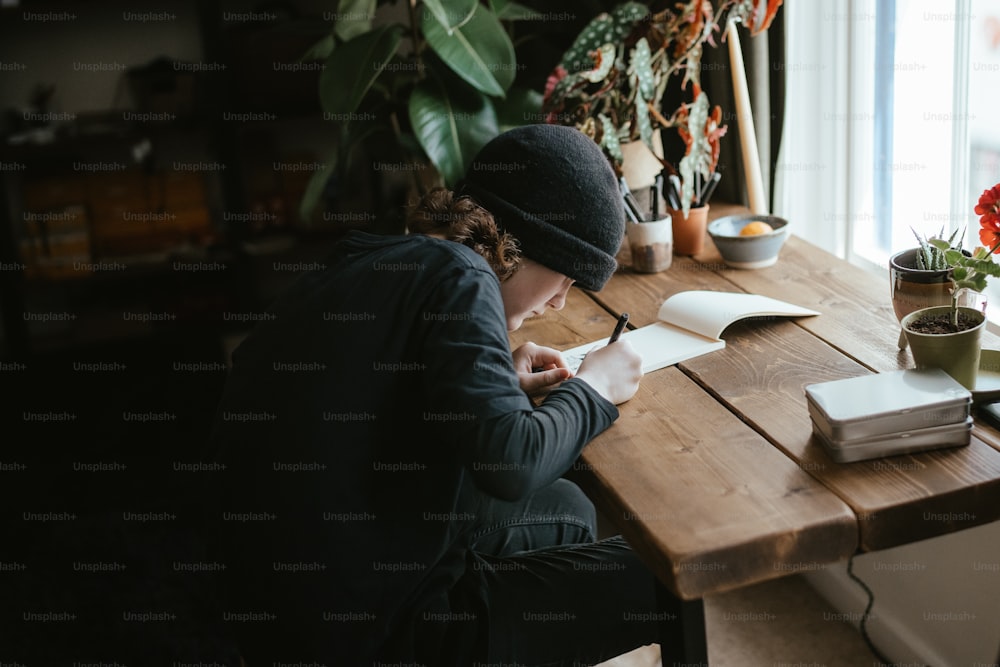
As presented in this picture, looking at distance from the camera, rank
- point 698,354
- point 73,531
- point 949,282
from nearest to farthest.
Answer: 1. point 949,282
2. point 698,354
3. point 73,531

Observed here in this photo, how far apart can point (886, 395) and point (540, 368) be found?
0.55 metres

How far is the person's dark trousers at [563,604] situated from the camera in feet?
4.43

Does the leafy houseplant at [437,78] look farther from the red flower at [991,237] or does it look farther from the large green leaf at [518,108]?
the red flower at [991,237]

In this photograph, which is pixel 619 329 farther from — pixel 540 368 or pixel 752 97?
pixel 752 97

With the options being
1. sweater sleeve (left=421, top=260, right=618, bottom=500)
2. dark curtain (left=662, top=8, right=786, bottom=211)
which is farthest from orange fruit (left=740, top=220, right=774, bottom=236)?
sweater sleeve (left=421, top=260, right=618, bottom=500)

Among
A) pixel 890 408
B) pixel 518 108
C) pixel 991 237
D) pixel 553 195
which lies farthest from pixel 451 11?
pixel 890 408

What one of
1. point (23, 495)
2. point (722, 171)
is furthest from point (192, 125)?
point (722, 171)

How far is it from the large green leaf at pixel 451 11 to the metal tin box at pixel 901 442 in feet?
4.80

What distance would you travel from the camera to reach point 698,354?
1.57m

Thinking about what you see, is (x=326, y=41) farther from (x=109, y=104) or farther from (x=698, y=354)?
(x=698, y=354)

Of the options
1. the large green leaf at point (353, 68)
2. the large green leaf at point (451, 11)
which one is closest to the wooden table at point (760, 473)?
the large green leaf at point (451, 11)

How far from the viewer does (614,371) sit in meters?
1.43

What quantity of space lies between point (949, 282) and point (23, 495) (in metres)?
2.55

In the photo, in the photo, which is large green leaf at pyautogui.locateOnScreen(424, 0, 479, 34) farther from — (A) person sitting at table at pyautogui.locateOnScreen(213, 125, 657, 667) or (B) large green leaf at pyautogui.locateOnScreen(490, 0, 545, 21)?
(A) person sitting at table at pyautogui.locateOnScreen(213, 125, 657, 667)
